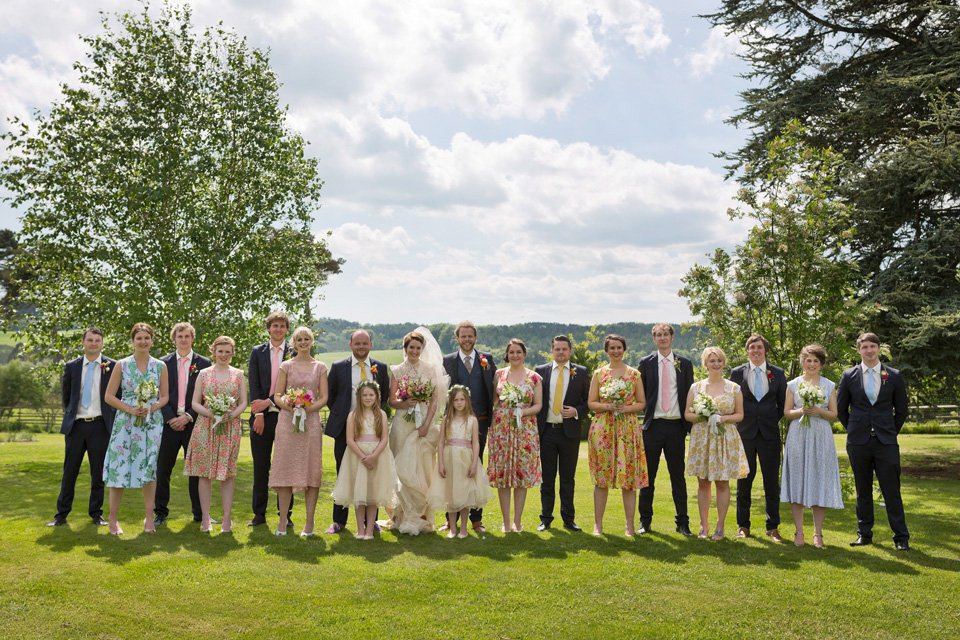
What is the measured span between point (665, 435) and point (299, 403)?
4.12m

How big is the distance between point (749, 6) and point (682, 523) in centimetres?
1447

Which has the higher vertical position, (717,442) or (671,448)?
(717,442)

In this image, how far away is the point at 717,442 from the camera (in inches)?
301

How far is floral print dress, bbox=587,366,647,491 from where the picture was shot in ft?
25.7

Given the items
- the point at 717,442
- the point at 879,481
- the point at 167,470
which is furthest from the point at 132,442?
the point at 879,481

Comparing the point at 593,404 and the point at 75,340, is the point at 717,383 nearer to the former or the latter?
the point at 593,404

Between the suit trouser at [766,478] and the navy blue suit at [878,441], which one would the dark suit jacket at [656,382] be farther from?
the navy blue suit at [878,441]

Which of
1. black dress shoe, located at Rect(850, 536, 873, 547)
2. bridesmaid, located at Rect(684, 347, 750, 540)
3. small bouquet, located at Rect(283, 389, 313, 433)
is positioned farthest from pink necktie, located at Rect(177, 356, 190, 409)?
black dress shoe, located at Rect(850, 536, 873, 547)

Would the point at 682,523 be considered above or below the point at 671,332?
below

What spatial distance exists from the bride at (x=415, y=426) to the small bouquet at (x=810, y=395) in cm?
390

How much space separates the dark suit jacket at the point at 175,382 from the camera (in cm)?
825

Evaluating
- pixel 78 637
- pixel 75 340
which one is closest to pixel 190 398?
pixel 78 637

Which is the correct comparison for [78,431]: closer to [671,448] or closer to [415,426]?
[415,426]

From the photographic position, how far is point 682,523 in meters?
8.08
